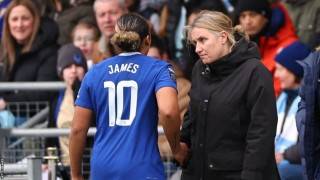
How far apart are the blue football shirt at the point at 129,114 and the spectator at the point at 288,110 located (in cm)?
185

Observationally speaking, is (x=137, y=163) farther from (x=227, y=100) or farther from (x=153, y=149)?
(x=227, y=100)

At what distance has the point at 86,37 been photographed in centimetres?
1177

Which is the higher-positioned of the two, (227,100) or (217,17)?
(217,17)

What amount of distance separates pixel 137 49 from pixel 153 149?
0.67 metres

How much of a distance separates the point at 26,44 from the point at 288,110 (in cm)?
334

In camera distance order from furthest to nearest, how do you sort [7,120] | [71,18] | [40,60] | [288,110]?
[71,18]
[40,60]
[7,120]
[288,110]

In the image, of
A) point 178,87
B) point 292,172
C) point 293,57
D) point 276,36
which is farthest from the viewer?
point 276,36

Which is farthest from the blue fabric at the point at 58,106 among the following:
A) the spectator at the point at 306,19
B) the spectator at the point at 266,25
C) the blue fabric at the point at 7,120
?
the spectator at the point at 306,19

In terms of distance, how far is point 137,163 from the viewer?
293 inches

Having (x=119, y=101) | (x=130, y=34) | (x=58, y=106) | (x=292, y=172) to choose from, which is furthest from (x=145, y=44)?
(x=58, y=106)

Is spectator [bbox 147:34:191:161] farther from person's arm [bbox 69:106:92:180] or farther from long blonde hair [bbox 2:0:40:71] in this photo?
person's arm [bbox 69:106:92:180]

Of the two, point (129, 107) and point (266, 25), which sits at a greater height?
point (266, 25)

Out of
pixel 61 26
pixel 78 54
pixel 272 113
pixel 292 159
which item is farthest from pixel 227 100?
pixel 61 26

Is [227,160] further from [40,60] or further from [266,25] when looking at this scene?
[40,60]
